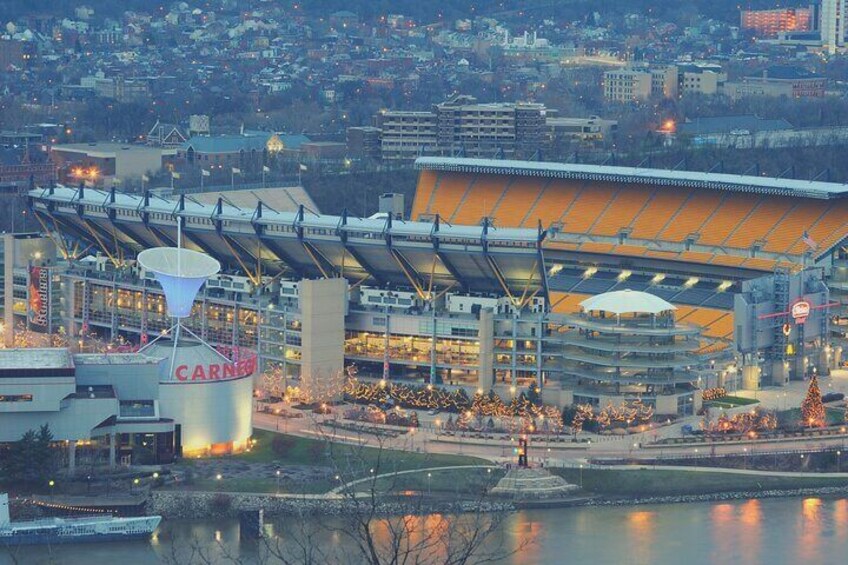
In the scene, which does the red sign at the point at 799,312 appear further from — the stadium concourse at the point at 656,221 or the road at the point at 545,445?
the road at the point at 545,445

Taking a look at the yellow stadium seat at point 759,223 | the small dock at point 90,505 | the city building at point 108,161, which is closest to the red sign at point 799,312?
the yellow stadium seat at point 759,223

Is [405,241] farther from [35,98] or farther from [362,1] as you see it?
[362,1]

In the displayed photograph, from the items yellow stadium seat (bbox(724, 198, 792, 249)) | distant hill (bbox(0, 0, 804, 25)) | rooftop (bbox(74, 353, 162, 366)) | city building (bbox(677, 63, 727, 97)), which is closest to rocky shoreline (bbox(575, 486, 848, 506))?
rooftop (bbox(74, 353, 162, 366))

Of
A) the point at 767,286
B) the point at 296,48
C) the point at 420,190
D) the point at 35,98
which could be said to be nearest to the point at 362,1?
the point at 296,48

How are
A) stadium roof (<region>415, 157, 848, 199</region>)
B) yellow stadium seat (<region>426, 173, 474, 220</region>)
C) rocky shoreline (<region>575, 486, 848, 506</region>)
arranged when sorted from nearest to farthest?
rocky shoreline (<region>575, 486, 848, 506</region>) → stadium roof (<region>415, 157, 848, 199</region>) → yellow stadium seat (<region>426, 173, 474, 220</region>)

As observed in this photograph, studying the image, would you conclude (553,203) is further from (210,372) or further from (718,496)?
(718,496)

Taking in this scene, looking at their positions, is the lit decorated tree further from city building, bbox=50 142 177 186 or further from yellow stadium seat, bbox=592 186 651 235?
city building, bbox=50 142 177 186
